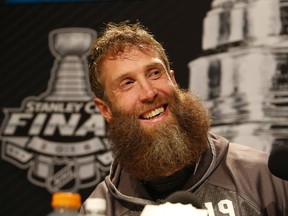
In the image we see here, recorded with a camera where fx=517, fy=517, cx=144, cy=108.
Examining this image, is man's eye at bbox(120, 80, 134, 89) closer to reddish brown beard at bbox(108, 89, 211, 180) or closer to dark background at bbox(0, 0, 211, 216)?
reddish brown beard at bbox(108, 89, 211, 180)

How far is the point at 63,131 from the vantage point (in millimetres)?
1900

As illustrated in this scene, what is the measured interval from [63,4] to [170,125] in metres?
1.00

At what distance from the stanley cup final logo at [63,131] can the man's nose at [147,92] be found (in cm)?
74

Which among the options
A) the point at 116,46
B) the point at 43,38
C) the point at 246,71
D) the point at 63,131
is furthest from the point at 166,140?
the point at 43,38

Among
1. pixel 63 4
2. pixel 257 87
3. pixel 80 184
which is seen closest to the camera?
pixel 257 87

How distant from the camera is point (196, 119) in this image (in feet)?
3.96

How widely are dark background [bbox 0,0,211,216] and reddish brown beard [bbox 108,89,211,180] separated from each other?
0.61m

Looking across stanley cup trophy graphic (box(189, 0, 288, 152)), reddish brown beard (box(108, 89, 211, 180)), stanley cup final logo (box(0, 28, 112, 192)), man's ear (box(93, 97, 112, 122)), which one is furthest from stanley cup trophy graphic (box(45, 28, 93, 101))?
reddish brown beard (box(108, 89, 211, 180))

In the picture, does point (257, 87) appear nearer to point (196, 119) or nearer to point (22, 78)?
point (196, 119)

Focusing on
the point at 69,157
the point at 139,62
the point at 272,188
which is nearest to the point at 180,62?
the point at 69,157

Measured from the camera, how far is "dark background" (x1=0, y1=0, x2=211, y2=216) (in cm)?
184

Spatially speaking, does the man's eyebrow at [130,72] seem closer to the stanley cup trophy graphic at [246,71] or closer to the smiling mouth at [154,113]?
the smiling mouth at [154,113]

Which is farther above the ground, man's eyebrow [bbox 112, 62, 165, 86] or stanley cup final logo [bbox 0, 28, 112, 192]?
man's eyebrow [bbox 112, 62, 165, 86]

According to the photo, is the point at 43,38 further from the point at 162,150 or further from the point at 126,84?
the point at 162,150
